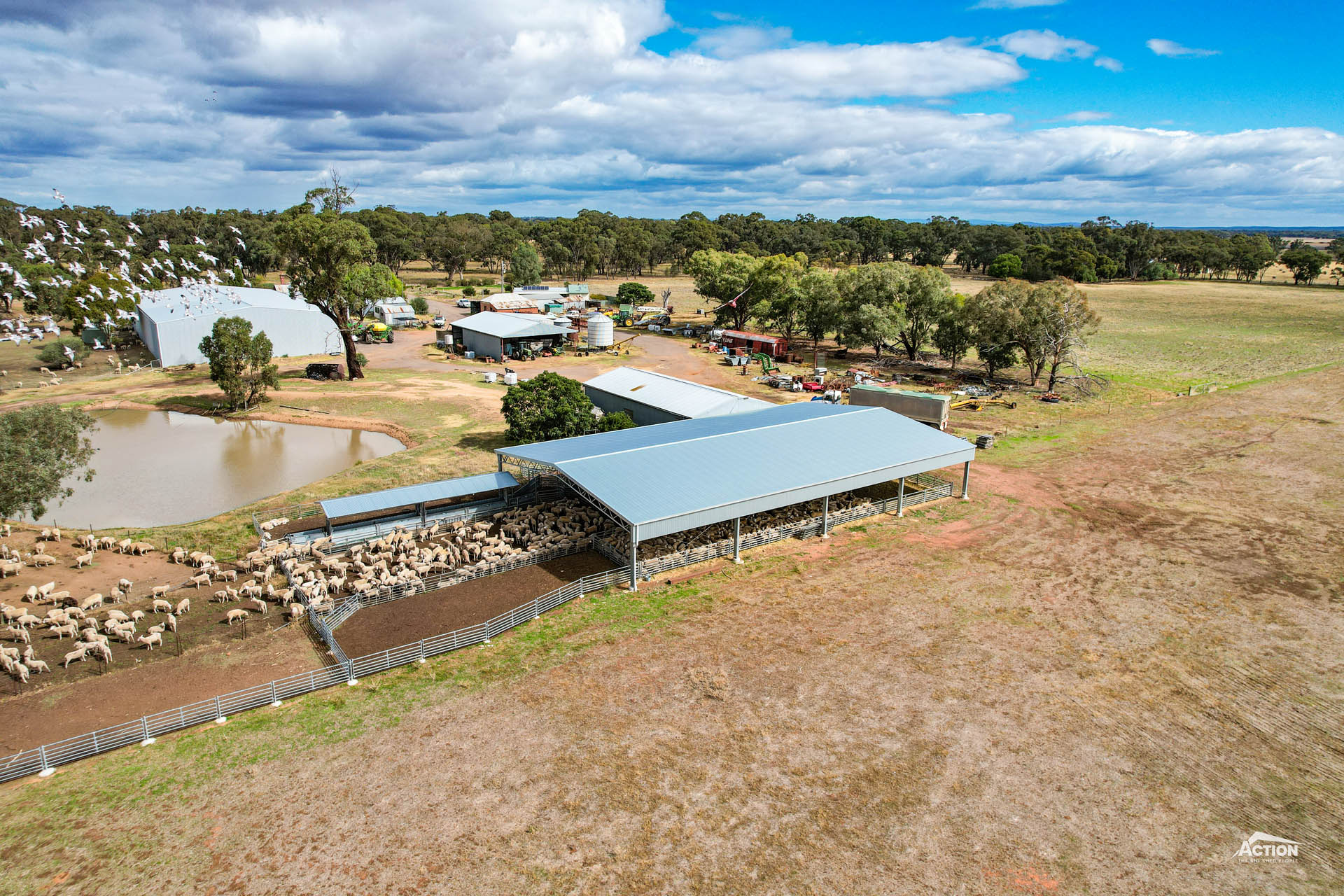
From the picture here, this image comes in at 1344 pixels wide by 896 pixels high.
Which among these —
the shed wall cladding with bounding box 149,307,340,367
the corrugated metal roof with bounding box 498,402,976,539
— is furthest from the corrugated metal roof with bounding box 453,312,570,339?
the corrugated metal roof with bounding box 498,402,976,539

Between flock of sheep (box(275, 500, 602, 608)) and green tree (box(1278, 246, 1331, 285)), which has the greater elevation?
green tree (box(1278, 246, 1331, 285))

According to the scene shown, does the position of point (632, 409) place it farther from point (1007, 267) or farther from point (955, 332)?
point (1007, 267)

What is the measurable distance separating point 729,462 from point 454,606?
42.2 ft

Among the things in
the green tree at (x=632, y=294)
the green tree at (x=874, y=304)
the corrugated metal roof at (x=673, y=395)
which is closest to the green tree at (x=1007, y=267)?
the green tree at (x=632, y=294)

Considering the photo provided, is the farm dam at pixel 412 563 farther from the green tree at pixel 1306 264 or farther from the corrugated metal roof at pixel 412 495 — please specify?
the green tree at pixel 1306 264

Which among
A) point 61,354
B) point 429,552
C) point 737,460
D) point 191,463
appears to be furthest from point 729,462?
point 61,354

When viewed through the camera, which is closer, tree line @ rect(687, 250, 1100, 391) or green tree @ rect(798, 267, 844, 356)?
tree line @ rect(687, 250, 1100, 391)

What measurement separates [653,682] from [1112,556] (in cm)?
2152

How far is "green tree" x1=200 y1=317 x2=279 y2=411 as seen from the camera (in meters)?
49.5

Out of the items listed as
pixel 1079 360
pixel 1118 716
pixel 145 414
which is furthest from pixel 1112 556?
pixel 145 414

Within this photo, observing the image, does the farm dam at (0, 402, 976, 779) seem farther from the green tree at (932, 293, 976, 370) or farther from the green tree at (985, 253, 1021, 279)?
the green tree at (985, 253, 1021, 279)

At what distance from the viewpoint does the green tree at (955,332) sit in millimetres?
63094

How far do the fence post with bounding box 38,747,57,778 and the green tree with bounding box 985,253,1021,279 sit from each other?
145m

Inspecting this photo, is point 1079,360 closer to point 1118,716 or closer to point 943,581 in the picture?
point 943,581
